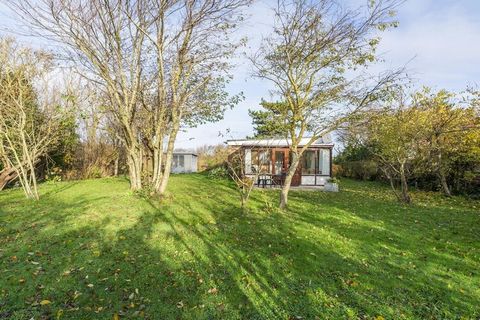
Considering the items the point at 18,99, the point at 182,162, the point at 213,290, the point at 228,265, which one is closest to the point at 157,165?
the point at 18,99

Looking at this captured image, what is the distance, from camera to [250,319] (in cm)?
382

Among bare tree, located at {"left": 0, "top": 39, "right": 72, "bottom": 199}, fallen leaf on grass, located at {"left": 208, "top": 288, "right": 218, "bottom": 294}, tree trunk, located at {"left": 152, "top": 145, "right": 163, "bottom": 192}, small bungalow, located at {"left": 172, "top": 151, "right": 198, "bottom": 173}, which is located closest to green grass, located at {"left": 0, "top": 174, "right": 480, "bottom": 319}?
fallen leaf on grass, located at {"left": 208, "top": 288, "right": 218, "bottom": 294}

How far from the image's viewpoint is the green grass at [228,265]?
4.04 metres

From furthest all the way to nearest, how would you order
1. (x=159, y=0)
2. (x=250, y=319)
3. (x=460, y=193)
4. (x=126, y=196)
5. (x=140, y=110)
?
(x=460, y=193) → (x=140, y=110) → (x=126, y=196) → (x=159, y=0) → (x=250, y=319)

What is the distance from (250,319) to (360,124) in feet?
27.8

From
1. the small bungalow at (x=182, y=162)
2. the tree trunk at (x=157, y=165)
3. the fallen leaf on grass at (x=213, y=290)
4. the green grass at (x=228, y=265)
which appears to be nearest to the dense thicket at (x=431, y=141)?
the green grass at (x=228, y=265)

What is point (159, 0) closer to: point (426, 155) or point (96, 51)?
point (96, 51)

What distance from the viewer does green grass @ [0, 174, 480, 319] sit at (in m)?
4.04

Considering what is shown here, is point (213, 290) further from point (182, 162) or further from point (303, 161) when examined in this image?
point (182, 162)

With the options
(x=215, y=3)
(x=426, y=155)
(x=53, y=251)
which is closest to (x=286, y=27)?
(x=215, y=3)

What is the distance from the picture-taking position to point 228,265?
17.5 ft

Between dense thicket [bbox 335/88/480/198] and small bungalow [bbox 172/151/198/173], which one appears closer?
dense thicket [bbox 335/88/480/198]

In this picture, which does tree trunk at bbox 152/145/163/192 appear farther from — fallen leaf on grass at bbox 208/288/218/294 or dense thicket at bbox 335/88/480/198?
dense thicket at bbox 335/88/480/198

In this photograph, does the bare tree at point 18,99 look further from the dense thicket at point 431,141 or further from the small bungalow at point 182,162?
the small bungalow at point 182,162
